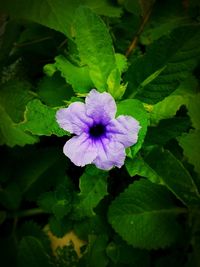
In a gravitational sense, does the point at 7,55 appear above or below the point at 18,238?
above

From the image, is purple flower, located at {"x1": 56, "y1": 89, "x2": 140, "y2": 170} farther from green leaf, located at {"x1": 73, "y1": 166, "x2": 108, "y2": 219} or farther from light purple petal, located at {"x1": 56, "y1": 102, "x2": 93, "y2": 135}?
green leaf, located at {"x1": 73, "y1": 166, "x2": 108, "y2": 219}

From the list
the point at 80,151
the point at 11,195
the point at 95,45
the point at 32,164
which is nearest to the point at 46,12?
the point at 95,45

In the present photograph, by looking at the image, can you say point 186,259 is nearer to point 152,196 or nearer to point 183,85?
point 152,196

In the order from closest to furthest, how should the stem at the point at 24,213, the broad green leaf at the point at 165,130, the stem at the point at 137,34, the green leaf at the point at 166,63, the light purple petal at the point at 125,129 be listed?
the light purple petal at the point at 125,129 → the green leaf at the point at 166,63 → the broad green leaf at the point at 165,130 → the stem at the point at 137,34 → the stem at the point at 24,213

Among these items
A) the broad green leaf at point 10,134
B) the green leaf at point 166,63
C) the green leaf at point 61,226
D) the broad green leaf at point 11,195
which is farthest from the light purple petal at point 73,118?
the broad green leaf at point 11,195

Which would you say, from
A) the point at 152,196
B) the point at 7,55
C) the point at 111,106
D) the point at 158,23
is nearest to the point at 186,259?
the point at 152,196

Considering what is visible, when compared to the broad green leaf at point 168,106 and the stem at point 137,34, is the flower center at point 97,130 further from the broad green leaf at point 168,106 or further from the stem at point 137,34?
the stem at point 137,34

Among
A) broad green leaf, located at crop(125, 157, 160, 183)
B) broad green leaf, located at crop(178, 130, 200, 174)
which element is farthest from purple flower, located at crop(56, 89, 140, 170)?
broad green leaf, located at crop(178, 130, 200, 174)
